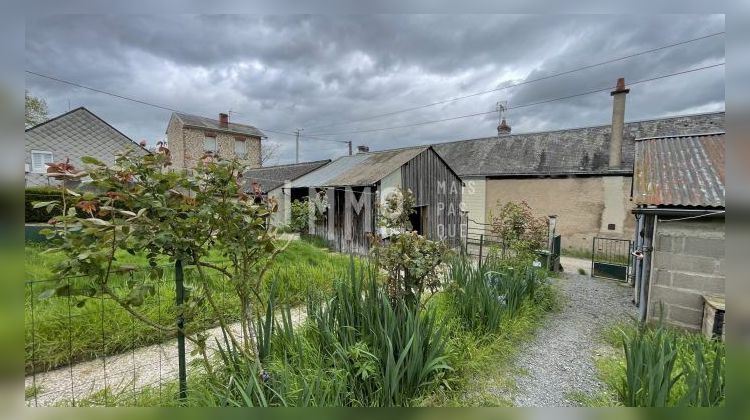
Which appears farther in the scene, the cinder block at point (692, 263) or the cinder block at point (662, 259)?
the cinder block at point (662, 259)

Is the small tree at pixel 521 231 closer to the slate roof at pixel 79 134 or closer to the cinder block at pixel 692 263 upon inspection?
the cinder block at pixel 692 263

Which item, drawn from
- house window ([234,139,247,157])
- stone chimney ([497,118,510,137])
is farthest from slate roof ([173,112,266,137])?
stone chimney ([497,118,510,137])

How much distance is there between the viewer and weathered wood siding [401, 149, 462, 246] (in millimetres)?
12078

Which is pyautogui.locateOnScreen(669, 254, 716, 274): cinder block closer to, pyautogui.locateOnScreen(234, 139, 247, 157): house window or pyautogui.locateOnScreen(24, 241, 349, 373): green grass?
pyautogui.locateOnScreen(24, 241, 349, 373): green grass

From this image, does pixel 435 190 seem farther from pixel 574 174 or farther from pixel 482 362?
pixel 482 362

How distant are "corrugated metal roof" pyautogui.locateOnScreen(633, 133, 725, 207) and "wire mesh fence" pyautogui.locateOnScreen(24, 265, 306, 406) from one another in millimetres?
6392

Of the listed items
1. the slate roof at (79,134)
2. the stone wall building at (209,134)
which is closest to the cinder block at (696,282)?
the slate roof at (79,134)

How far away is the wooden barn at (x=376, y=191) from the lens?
1112 cm

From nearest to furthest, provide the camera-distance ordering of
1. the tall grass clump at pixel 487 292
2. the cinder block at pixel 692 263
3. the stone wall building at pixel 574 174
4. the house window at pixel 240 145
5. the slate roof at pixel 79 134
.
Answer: the tall grass clump at pixel 487 292 → the cinder block at pixel 692 263 → the slate roof at pixel 79 134 → the stone wall building at pixel 574 174 → the house window at pixel 240 145

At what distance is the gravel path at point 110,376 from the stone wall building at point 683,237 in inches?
262

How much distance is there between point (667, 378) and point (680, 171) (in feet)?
16.2

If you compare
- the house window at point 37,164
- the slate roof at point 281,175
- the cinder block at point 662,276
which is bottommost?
the cinder block at point 662,276
